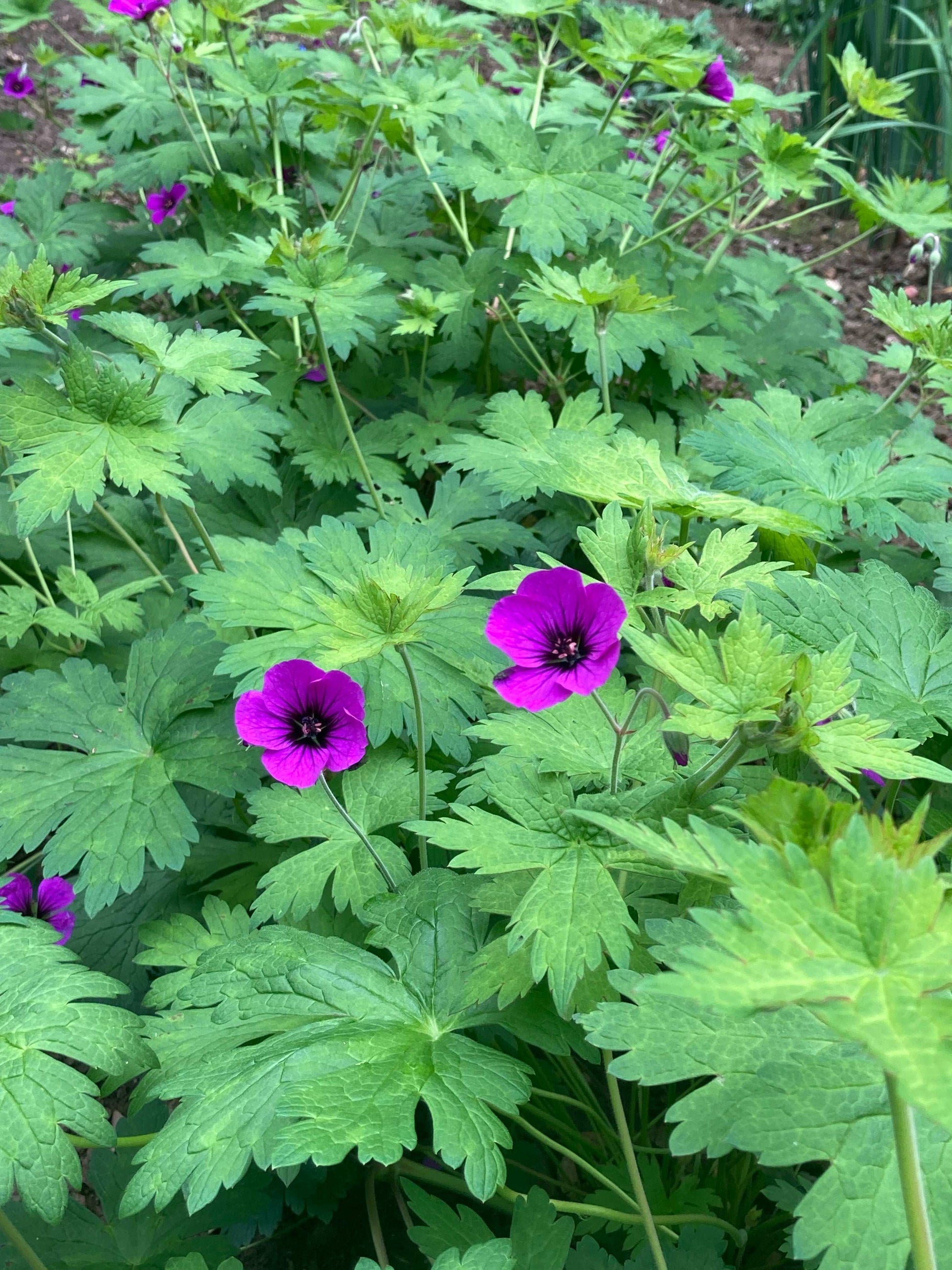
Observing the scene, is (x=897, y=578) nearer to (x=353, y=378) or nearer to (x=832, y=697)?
(x=832, y=697)

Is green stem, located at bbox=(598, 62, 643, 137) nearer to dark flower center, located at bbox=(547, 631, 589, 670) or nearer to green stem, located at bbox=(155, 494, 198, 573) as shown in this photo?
green stem, located at bbox=(155, 494, 198, 573)

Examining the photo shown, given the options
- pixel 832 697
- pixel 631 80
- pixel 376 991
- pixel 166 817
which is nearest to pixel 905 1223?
pixel 832 697

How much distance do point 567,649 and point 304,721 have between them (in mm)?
357

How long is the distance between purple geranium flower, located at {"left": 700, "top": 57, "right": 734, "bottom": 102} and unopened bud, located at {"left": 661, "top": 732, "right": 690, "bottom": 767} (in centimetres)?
188

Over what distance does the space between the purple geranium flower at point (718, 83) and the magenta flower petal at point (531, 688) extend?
1907mm

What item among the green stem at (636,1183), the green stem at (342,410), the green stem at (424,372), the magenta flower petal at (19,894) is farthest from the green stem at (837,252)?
the magenta flower petal at (19,894)

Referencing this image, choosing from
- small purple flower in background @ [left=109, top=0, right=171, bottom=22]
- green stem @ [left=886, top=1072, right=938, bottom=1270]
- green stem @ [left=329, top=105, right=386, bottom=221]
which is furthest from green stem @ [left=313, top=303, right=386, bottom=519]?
green stem @ [left=886, top=1072, right=938, bottom=1270]

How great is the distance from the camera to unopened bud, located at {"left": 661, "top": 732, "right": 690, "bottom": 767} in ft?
3.34

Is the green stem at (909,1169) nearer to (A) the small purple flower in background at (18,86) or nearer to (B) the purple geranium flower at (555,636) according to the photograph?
(B) the purple geranium flower at (555,636)

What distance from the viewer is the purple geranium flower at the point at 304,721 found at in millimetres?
1100

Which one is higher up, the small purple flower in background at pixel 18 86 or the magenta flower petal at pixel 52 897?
the small purple flower in background at pixel 18 86

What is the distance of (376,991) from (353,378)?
179cm

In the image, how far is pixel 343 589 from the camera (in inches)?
42.8

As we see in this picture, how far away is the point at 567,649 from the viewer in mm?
966
